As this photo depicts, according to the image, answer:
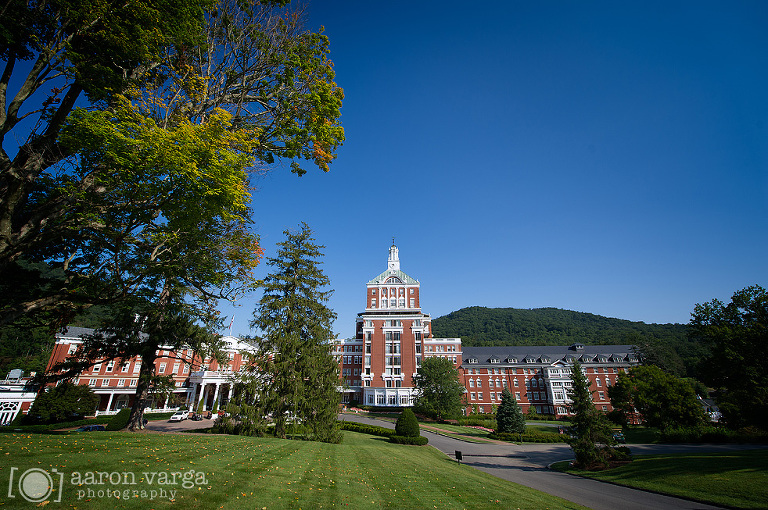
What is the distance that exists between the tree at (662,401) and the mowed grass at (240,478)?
37.9m

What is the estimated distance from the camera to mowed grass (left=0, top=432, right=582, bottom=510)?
6.50m

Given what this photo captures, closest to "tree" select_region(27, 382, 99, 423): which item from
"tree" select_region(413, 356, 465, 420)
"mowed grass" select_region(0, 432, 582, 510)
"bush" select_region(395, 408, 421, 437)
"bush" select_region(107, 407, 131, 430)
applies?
"bush" select_region(107, 407, 131, 430)

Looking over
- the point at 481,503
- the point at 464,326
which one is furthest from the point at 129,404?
the point at 464,326

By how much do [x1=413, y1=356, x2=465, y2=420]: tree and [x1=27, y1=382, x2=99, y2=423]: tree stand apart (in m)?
40.1

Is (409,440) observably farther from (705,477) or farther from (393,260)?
(393,260)

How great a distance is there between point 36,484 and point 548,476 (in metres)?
22.7

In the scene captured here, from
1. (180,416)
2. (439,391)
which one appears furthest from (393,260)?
(180,416)

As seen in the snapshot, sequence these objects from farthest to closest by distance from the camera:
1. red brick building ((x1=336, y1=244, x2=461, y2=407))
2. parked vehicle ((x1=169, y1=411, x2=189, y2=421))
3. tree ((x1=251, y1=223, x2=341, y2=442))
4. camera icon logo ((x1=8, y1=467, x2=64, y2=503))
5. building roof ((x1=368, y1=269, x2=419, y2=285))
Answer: building roof ((x1=368, y1=269, x2=419, y2=285)) → red brick building ((x1=336, y1=244, x2=461, y2=407)) → parked vehicle ((x1=169, y1=411, x2=189, y2=421)) → tree ((x1=251, y1=223, x2=341, y2=442)) → camera icon logo ((x1=8, y1=467, x2=64, y2=503))

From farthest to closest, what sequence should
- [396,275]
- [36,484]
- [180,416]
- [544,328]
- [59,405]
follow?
[544,328] → [396,275] → [180,416] → [59,405] → [36,484]

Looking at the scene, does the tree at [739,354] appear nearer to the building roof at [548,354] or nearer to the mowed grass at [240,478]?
the mowed grass at [240,478]

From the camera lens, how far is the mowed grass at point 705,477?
13.0 metres

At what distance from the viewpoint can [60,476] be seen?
20.9 feet

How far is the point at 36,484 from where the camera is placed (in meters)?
5.92

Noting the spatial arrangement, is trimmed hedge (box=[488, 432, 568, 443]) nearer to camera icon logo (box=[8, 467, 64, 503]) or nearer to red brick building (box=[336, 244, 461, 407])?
red brick building (box=[336, 244, 461, 407])
